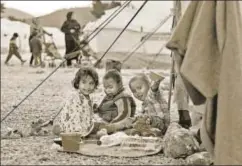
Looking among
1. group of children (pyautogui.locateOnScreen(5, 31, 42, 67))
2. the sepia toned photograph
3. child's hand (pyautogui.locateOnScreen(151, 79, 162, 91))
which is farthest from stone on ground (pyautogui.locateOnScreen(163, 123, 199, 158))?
group of children (pyautogui.locateOnScreen(5, 31, 42, 67))

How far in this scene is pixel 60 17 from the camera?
3.67 meters

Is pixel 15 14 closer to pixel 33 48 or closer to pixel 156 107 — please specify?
pixel 33 48

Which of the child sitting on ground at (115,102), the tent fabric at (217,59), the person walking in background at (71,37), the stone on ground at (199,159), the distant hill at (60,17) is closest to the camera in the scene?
the tent fabric at (217,59)

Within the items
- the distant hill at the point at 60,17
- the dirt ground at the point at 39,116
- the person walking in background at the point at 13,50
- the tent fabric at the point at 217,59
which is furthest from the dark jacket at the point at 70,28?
the tent fabric at the point at 217,59

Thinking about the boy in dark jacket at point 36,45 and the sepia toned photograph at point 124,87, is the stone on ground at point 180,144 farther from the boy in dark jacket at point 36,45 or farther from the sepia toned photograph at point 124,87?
the boy in dark jacket at point 36,45

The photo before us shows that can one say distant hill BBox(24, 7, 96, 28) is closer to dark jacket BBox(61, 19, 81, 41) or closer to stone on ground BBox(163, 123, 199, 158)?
dark jacket BBox(61, 19, 81, 41)

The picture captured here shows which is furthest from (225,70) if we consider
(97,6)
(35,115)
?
(97,6)

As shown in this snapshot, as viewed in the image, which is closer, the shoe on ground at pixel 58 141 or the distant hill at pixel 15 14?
the shoe on ground at pixel 58 141

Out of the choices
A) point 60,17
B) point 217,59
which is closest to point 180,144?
point 217,59

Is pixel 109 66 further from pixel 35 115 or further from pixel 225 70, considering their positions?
pixel 225 70

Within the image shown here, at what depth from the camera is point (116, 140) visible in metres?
2.29

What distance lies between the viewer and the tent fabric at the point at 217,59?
1.00 m

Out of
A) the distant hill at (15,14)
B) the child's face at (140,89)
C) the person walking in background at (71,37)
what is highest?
the distant hill at (15,14)

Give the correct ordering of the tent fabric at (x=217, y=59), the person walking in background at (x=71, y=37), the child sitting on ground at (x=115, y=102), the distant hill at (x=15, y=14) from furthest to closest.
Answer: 1. the distant hill at (x=15, y=14)
2. the person walking in background at (x=71, y=37)
3. the child sitting on ground at (x=115, y=102)
4. the tent fabric at (x=217, y=59)
